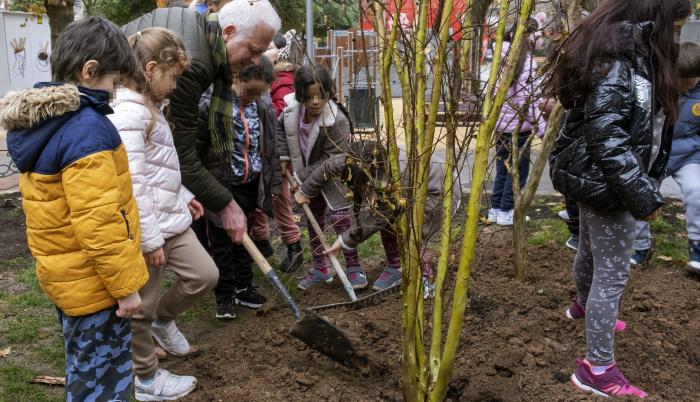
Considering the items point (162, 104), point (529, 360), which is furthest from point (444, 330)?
point (162, 104)

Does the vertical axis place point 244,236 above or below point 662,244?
above

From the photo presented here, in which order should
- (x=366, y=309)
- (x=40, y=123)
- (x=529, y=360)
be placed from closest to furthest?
(x=40, y=123) → (x=529, y=360) → (x=366, y=309)

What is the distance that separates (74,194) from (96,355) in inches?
26.1

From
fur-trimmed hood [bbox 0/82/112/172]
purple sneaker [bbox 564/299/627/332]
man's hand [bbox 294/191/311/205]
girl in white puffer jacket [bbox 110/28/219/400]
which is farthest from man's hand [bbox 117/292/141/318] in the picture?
purple sneaker [bbox 564/299/627/332]

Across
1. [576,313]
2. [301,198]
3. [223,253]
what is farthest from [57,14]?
[576,313]

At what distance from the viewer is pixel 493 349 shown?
3.40m

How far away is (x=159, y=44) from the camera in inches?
110

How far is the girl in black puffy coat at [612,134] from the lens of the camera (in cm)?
268

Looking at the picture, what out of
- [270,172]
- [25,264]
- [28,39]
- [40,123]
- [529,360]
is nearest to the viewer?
[40,123]

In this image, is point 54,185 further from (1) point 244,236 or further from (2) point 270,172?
(2) point 270,172

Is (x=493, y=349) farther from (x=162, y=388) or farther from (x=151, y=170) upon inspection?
(x=151, y=170)

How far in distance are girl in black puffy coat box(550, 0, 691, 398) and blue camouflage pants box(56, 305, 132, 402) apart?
1.95 metres

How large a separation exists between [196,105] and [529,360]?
205 cm

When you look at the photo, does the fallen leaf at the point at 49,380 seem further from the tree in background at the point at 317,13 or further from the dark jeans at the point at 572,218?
the dark jeans at the point at 572,218
